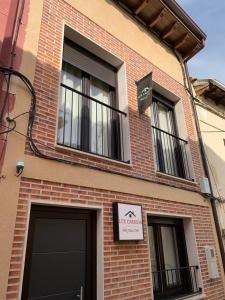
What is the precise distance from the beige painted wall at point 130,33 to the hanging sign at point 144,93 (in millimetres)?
1137

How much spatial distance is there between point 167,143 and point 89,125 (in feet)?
7.35

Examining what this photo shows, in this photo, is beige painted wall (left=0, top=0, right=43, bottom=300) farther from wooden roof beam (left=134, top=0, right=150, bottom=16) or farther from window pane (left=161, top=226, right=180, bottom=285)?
wooden roof beam (left=134, top=0, right=150, bottom=16)

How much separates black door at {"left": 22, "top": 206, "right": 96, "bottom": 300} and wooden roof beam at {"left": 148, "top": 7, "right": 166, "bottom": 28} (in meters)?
5.25

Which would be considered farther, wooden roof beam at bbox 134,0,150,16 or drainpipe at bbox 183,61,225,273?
wooden roof beam at bbox 134,0,150,16

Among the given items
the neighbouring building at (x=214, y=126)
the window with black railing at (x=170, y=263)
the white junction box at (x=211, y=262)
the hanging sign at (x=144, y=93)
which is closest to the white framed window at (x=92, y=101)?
the hanging sign at (x=144, y=93)

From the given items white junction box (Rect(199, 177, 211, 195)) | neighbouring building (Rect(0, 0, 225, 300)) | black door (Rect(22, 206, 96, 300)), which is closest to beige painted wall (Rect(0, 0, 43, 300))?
neighbouring building (Rect(0, 0, 225, 300))

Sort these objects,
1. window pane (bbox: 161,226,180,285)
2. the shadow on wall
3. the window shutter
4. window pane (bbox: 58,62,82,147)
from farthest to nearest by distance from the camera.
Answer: the shadow on wall < the window shutter < window pane (bbox: 161,226,180,285) < window pane (bbox: 58,62,82,147)

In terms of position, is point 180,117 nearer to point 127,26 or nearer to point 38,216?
point 127,26

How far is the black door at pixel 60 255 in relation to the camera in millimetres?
3105

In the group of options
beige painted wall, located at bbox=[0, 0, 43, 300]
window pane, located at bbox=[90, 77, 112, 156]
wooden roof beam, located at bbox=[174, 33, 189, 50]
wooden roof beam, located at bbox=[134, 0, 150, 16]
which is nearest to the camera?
beige painted wall, located at bbox=[0, 0, 43, 300]

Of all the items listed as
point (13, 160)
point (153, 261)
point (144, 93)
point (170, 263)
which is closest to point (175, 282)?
point (170, 263)

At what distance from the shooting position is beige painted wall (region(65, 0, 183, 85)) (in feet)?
17.7

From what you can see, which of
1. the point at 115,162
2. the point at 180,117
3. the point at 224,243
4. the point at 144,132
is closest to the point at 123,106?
the point at 144,132

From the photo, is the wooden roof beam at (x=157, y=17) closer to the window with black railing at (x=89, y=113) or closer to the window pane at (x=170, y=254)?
the window with black railing at (x=89, y=113)
